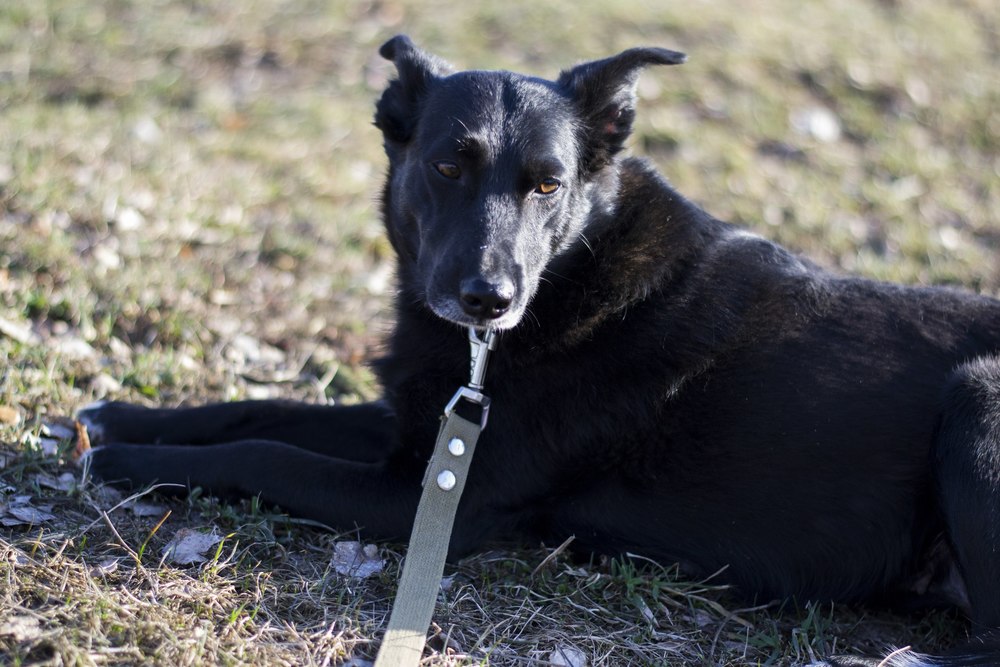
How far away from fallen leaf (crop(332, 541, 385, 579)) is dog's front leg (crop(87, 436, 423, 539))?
0.05 meters

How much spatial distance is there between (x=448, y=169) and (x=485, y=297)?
1.61ft

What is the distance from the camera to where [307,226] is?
523cm

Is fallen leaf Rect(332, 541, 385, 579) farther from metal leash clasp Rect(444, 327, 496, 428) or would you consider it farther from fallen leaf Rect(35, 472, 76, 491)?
fallen leaf Rect(35, 472, 76, 491)

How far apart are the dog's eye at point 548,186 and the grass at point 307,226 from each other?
3.20 feet

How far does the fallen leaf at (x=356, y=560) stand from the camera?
2869 mm

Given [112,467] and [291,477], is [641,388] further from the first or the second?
[112,467]

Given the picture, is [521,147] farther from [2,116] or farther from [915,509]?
[2,116]

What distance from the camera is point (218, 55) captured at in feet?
22.7

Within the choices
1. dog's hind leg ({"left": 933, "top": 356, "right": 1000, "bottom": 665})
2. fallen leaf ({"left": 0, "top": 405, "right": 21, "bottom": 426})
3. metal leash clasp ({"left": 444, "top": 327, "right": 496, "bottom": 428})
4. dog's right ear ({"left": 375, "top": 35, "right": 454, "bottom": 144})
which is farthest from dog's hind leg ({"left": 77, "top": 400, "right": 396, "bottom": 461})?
dog's hind leg ({"left": 933, "top": 356, "right": 1000, "bottom": 665})

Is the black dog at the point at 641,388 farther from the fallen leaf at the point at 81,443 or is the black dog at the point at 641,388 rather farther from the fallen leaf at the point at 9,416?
the fallen leaf at the point at 9,416

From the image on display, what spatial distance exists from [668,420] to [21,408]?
7.50ft

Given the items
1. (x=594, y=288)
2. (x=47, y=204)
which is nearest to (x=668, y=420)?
(x=594, y=288)

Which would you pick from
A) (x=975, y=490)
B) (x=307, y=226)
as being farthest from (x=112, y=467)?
(x=975, y=490)

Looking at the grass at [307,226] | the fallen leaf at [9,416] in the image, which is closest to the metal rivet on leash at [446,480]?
the grass at [307,226]
